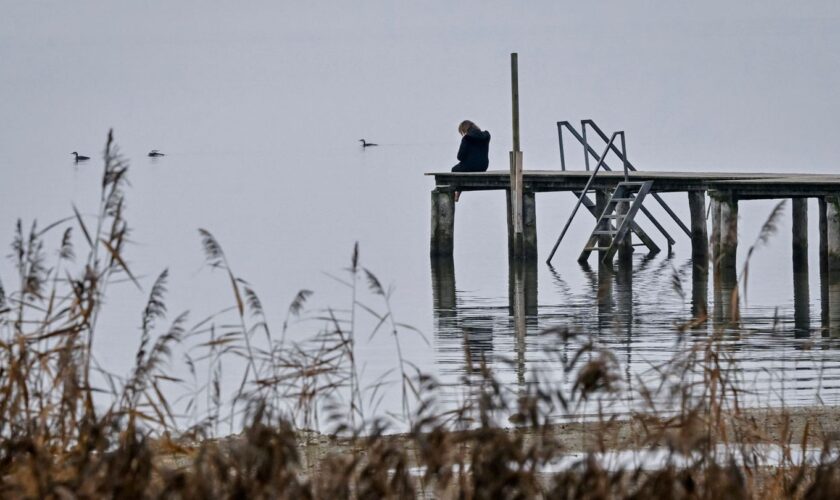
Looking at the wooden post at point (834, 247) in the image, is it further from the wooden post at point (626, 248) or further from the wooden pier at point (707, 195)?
the wooden post at point (626, 248)

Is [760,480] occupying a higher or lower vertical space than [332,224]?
Result: lower

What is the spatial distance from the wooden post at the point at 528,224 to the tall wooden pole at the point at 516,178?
7cm

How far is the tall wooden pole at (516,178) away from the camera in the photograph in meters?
24.5

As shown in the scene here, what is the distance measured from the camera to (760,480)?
20.9ft

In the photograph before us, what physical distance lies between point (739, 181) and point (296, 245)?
19.9 meters

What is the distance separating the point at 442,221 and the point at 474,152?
1.35 metres

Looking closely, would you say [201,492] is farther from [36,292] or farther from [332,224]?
[332,224]

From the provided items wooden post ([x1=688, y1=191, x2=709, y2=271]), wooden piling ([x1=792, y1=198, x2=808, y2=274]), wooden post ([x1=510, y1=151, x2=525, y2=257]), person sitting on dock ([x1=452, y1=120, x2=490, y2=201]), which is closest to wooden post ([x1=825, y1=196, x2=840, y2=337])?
wooden piling ([x1=792, y1=198, x2=808, y2=274])

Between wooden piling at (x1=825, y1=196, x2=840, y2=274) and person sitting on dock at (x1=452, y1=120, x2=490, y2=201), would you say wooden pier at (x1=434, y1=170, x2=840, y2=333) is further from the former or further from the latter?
person sitting on dock at (x1=452, y1=120, x2=490, y2=201)

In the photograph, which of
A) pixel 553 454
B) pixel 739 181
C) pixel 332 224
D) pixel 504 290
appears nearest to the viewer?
pixel 553 454

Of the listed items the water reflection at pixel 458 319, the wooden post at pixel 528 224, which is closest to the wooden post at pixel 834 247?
the water reflection at pixel 458 319

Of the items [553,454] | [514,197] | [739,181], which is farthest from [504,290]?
[553,454]

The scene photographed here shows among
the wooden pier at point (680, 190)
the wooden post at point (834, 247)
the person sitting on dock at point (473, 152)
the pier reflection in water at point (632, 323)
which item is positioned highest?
the person sitting on dock at point (473, 152)

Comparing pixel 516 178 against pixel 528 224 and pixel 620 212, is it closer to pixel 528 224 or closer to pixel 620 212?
pixel 528 224
